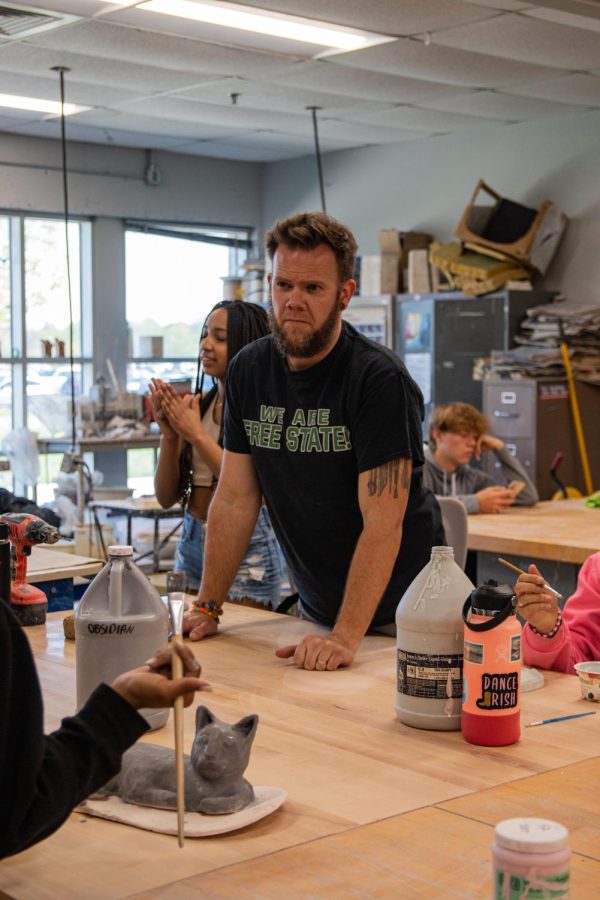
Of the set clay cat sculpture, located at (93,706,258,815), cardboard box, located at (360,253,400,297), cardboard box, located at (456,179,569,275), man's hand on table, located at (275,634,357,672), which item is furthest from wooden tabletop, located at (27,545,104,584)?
cardboard box, located at (360,253,400,297)

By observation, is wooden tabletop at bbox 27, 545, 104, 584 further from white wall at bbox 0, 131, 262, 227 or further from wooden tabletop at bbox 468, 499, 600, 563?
white wall at bbox 0, 131, 262, 227

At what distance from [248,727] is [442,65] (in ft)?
17.2

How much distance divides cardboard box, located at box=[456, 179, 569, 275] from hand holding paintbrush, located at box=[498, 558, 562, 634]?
18.5 ft

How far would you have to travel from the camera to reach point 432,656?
71.4 inches

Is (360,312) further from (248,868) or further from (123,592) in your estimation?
(248,868)

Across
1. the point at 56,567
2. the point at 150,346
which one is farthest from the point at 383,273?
the point at 56,567

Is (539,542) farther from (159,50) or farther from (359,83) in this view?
(359,83)

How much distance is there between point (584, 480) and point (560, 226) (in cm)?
164

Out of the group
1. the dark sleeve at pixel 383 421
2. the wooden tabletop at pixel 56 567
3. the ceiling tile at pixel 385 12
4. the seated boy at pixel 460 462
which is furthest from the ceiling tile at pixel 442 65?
the dark sleeve at pixel 383 421

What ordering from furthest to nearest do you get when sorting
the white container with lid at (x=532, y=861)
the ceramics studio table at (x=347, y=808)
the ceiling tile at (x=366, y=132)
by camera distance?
the ceiling tile at (x=366, y=132), the ceramics studio table at (x=347, y=808), the white container with lid at (x=532, y=861)

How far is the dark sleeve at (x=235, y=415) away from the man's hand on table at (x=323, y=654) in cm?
52

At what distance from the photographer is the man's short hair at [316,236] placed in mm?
2373

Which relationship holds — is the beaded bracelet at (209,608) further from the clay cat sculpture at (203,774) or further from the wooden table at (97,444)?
the wooden table at (97,444)

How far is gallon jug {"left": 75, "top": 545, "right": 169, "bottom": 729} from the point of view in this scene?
70.9 inches
